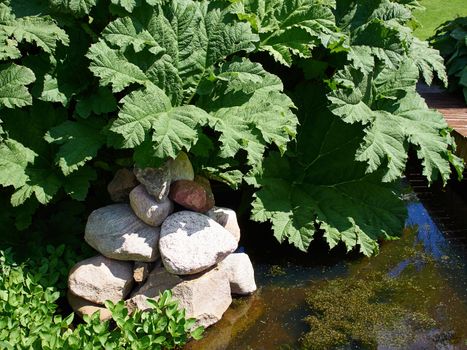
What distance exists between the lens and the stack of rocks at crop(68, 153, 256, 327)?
11.3ft

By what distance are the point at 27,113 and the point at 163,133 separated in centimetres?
95

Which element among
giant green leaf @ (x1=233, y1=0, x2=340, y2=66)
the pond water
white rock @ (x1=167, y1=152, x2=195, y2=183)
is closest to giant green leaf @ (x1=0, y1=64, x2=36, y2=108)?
white rock @ (x1=167, y1=152, x2=195, y2=183)

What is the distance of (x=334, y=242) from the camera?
152 inches

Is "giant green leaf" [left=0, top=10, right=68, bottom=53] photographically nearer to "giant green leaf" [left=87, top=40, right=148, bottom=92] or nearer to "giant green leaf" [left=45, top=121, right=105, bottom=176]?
"giant green leaf" [left=87, top=40, right=148, bottom=92]

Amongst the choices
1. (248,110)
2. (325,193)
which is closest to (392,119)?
(325,193)

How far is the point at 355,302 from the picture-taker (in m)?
3.71

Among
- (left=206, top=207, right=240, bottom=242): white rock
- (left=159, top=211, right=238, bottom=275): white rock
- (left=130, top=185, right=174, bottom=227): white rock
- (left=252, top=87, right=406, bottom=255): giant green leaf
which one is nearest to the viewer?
(left=159, top=211, right=238, bottom=275): white rock

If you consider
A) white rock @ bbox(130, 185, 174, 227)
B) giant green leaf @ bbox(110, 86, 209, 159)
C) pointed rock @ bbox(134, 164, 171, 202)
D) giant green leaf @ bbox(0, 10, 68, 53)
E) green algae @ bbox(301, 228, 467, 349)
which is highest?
giant green leaf @ bbox(0, 10, 68, 53)

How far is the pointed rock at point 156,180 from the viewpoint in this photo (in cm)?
352

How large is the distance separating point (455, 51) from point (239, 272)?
3.32m

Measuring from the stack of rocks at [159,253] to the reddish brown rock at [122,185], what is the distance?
0.02 metres

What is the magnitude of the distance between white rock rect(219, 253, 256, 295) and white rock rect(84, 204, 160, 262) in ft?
1.36

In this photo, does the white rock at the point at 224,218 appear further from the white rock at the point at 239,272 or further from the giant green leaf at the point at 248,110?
the giant green leaf at the point at 248,110

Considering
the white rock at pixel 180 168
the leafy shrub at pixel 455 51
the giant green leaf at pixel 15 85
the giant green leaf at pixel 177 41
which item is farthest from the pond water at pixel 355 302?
the leafy shrub at pixel 455 51
